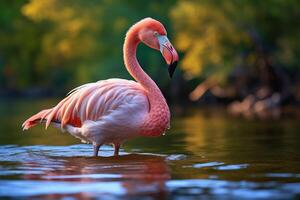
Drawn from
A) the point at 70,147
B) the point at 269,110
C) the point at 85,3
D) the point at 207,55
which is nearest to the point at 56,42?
the point at 85,3

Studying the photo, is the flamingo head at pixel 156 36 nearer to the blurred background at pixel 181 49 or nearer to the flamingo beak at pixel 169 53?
the flamingo beak at pixel 169 53

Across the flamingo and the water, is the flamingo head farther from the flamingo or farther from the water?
the water

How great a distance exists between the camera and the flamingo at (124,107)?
777 cm

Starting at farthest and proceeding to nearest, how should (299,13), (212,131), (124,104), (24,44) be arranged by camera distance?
(24,44) → (299,13) → (212,131) → (124,104)

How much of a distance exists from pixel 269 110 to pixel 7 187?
711 inches

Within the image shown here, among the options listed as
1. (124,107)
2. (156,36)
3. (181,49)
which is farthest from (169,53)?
(181,49)

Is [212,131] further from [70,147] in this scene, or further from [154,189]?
[154,189]

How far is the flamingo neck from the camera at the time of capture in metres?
7.78

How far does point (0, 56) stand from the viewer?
2154 inches

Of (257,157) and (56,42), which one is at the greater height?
(56,42)

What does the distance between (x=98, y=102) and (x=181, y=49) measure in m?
22.9

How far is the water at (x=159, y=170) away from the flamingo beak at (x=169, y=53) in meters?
0.97

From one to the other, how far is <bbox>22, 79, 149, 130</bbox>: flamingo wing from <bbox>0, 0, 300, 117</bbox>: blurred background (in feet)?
39.8

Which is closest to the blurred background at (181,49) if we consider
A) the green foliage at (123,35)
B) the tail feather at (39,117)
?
the green foliage at (123,35)
